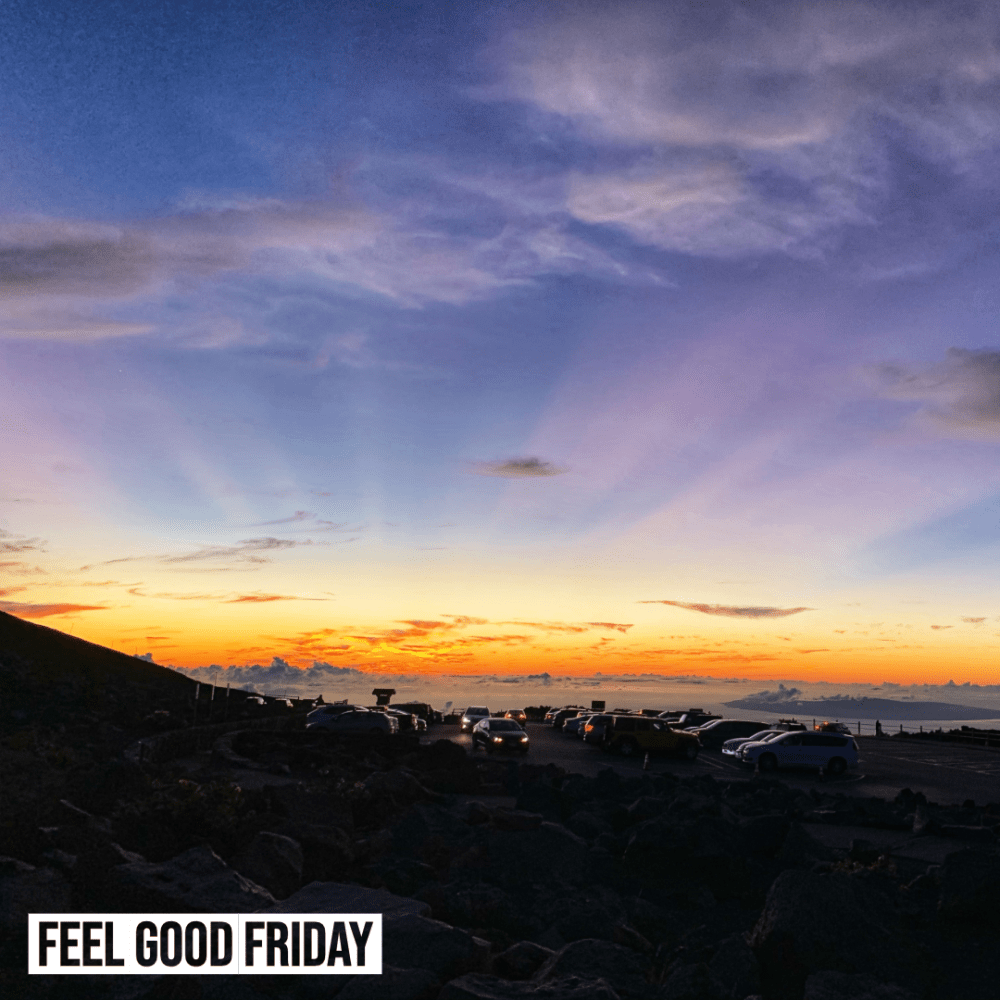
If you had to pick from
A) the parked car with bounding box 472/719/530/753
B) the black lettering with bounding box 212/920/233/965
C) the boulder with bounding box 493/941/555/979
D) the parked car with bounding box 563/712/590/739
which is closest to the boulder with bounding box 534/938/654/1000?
the boulder with bounding box 493/941/555/979

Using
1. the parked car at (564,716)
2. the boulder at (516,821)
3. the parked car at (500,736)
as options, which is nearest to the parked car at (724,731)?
the parked car at (500,736)

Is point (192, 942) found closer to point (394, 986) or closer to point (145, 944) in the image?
point (145, 944)

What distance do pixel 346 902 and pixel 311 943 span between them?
20.9 inches

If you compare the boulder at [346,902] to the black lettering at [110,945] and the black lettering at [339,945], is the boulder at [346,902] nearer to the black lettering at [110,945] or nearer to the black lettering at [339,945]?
the black lettering at [339,945]

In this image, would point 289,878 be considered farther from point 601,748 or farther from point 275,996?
point 601,748

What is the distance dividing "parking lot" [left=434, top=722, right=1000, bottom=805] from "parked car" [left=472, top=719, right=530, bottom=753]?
2.51ft

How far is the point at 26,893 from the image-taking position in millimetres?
8016

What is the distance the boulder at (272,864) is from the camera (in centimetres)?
961

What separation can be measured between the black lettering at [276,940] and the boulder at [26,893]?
1939 mm

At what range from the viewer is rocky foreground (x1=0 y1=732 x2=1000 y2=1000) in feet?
24.0

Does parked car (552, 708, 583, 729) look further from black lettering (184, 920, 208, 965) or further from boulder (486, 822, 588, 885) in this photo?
black lettering (184, 920, 208, 965)

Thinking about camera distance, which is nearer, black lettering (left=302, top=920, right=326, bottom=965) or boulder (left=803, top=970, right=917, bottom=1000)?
boulder (left=803, top=970, right=917, bottom=1000)

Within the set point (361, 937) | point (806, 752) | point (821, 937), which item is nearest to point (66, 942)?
point (361, 937)

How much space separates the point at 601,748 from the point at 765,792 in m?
16.4
